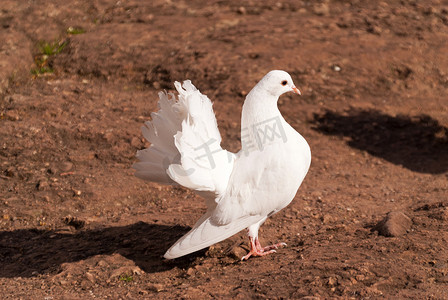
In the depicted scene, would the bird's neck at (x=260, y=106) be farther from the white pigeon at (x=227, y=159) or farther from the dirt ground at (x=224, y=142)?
the dirt ground at (x=224, y=142)

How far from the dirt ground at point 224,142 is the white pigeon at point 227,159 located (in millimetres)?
420

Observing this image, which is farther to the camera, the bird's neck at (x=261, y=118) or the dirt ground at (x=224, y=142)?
the bird's neck at (x=261, y=118)

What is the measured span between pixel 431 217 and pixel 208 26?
6.54 m

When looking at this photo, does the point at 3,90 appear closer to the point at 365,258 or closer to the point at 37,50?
the point at 37,50

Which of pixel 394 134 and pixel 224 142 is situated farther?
pixel 394 134

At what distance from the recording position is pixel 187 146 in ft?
15.0

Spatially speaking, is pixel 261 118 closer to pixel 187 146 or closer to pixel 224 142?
pixel 187 146

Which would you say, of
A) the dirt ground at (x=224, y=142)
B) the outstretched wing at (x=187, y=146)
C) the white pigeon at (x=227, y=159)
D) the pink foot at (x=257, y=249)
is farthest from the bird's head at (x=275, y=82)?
the dirt ground at (x=224, y=142)

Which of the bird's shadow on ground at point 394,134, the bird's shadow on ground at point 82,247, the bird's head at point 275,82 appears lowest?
the bird's shadow on ground at point 394,134

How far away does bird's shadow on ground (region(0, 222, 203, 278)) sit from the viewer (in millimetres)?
5293

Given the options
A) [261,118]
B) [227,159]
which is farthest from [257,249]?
[261,118]

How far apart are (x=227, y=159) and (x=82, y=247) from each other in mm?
1862

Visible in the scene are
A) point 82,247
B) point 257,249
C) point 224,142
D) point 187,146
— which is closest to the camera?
point 187,146

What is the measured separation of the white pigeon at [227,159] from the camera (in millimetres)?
4652
